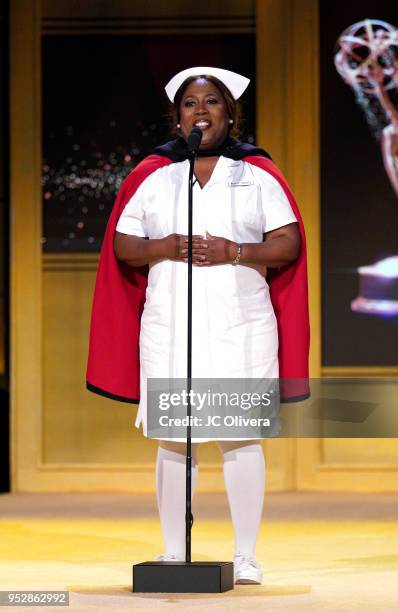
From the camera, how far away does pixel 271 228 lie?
375cm

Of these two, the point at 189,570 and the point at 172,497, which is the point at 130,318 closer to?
the point at 172,497

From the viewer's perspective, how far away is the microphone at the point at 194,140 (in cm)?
352

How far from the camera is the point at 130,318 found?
3.84 m

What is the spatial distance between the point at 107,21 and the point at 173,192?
2.75 meters

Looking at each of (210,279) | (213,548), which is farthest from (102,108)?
(210,279)

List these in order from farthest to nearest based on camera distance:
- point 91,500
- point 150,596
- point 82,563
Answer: point 91,500 < point 82,563 < point 150,596

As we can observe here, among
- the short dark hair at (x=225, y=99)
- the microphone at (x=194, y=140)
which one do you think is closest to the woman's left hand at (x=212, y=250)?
the microphone at (x=194, y=140)

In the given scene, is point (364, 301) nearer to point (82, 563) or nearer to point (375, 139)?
point (375, 139)

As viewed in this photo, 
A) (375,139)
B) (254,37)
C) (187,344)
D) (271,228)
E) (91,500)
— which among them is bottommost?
(91,500)

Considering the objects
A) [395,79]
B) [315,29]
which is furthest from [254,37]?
[395,79]

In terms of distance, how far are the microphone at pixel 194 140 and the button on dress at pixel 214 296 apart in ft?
0.63

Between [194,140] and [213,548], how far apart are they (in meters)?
1.60

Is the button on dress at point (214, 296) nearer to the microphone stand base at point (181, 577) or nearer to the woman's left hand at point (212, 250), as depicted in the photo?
the woman's left hand at point (212, 250)

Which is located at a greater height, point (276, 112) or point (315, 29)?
point (315, 29)
